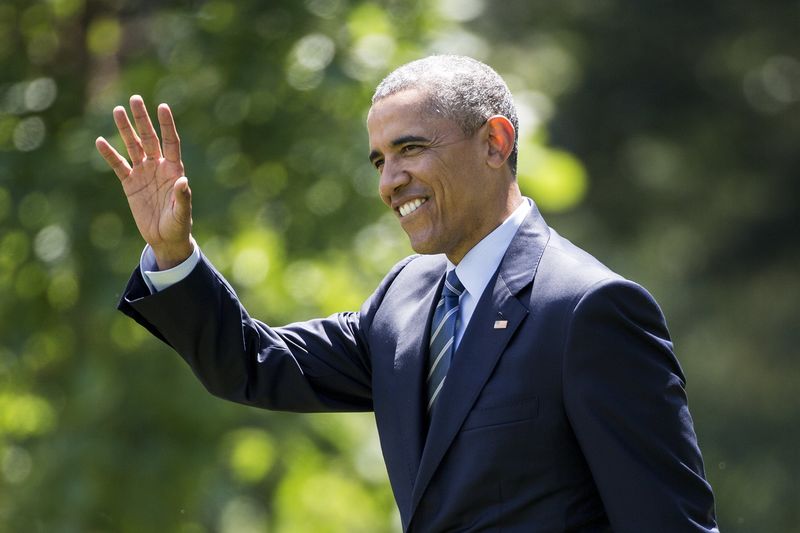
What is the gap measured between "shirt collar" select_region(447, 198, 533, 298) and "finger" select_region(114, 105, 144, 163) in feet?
2.59

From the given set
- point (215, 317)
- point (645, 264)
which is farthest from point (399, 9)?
point (645, 264)

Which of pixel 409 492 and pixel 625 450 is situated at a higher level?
pixel 625 450

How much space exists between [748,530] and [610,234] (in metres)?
3.25

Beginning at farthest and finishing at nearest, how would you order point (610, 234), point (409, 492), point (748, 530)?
point (610, 234) → point (748, 530) → point (409, 492)

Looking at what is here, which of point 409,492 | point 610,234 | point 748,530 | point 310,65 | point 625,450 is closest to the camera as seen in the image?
point 625,450

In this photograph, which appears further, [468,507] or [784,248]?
[784,248]

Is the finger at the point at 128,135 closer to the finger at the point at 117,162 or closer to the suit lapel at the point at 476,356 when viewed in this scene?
the finger at the point at 117,162

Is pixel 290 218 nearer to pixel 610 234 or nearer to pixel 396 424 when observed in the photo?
pixel 396 424

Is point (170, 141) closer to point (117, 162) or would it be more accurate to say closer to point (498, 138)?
point (117, 162)

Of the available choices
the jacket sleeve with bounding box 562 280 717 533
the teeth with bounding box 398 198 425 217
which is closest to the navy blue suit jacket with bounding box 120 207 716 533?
the jacket sleeve with bounding box 562 280 717 533

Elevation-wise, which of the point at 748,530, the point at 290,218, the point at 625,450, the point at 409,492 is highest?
the point at 625,450

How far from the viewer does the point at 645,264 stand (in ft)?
45.9

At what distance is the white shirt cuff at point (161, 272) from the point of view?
3168mm

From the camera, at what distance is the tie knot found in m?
3.19
